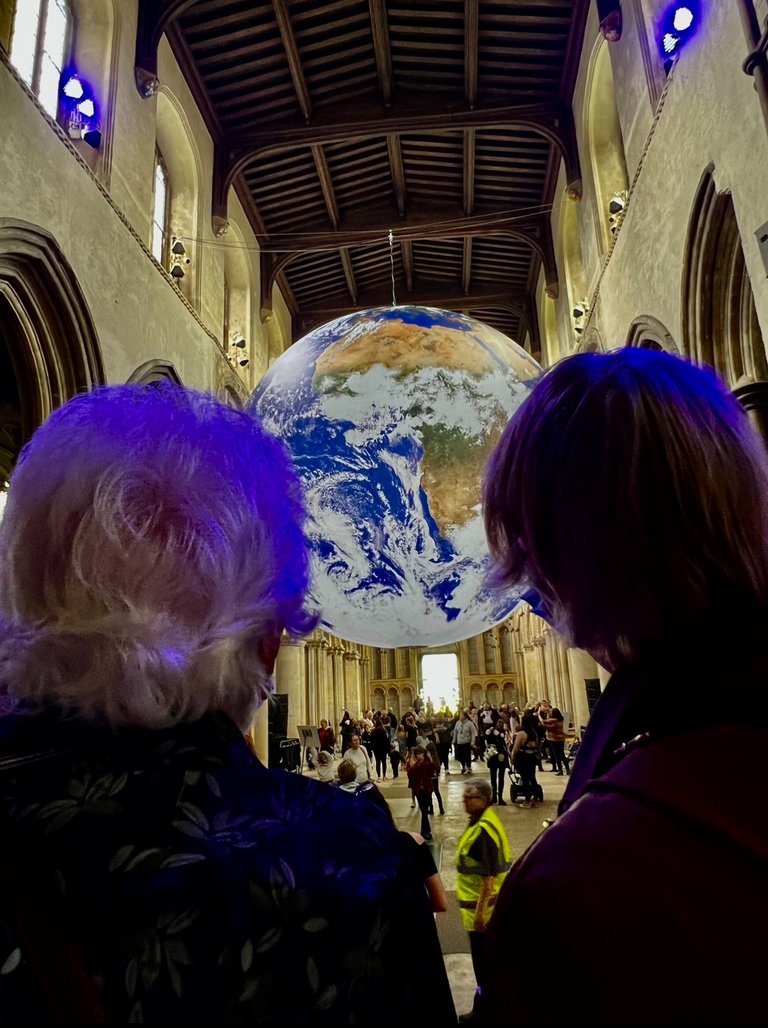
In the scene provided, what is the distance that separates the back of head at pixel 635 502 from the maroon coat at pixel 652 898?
0.47 feet

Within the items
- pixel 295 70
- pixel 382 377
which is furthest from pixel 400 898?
pixel 295 70

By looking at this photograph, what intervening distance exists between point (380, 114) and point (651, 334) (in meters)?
6.38

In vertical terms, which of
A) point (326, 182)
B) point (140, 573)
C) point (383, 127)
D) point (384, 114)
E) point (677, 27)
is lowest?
point (140, 573)

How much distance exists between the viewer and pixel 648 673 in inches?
23.8

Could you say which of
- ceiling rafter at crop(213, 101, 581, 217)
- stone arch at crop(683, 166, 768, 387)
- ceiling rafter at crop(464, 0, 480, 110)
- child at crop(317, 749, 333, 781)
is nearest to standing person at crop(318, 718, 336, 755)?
child at crop(317, 749, 333, 781)

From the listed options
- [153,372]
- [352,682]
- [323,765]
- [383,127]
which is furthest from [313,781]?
[352,682]

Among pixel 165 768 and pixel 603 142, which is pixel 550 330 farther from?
pixel 165 768

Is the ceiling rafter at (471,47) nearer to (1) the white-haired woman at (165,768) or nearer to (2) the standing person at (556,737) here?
(2) the standing person at (556,737)

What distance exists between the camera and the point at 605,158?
9.72 m

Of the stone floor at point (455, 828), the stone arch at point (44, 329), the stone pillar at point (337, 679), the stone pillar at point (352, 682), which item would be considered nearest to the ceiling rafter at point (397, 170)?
the stone arch at point (44, 329)

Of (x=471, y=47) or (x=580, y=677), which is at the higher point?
(x=471, y=47)

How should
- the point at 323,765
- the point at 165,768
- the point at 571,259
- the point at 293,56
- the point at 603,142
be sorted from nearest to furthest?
the point at 165,768 < the point at 603,142 < the point at 293,56 < the point at 571,259 < the point at 323,765

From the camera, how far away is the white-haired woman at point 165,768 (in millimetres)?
642

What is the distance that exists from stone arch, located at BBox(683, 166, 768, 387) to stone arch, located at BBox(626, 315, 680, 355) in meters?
0.30
